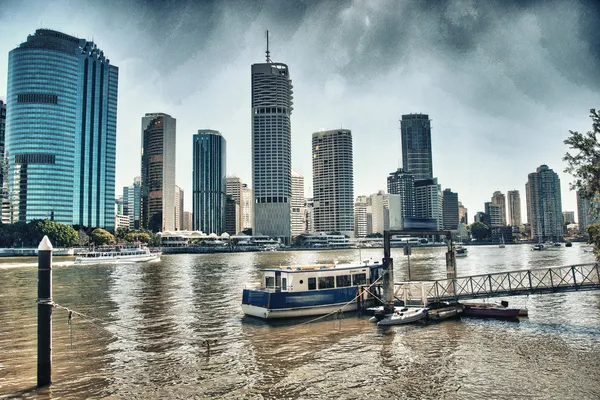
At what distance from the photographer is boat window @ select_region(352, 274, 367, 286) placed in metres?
46.9

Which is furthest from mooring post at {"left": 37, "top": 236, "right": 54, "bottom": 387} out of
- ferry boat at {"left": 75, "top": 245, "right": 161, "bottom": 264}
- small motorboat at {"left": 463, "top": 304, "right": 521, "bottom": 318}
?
ferry boat at {"left": 75, "top": 245, "right": 161, "bottom": 264}

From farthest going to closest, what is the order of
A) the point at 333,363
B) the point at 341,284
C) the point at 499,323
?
the point at 341,284
the point at 499,323
the point at 333,363

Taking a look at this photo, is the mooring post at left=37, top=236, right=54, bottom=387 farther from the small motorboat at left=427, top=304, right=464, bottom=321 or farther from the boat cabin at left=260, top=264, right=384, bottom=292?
the small motorboat at left=427, top=304, right=464, bottom=321

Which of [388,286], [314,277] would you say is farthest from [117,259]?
[388,286]

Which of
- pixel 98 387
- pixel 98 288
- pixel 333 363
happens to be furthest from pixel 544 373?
pixel 98 288

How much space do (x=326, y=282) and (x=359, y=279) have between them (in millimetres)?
4325

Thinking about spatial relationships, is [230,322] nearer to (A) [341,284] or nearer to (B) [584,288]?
(A) [341,284]

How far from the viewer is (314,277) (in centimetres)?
4422

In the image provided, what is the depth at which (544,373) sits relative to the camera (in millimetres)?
26266

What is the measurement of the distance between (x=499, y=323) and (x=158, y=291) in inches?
1953

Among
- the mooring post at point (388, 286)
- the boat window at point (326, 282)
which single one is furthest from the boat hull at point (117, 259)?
the mooring post at point (388, 286)

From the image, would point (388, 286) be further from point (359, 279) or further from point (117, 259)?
point (117, 259)

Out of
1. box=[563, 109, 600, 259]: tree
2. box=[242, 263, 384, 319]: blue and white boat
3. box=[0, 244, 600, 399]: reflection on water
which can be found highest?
box=[563, 109, 600, 259]: tree

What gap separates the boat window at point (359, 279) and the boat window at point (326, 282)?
2793 millimetres
